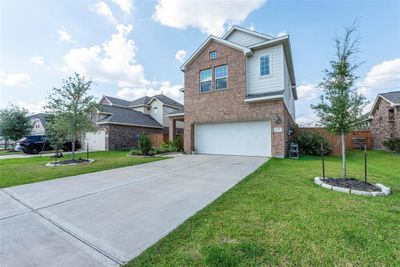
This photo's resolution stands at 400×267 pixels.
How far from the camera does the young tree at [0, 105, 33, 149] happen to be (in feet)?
64.5

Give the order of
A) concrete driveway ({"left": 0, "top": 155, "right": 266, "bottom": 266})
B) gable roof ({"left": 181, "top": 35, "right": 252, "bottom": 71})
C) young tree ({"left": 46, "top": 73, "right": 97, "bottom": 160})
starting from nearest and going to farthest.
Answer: concrete driveway ({"left": 0, "top": 155, "right": 266, "bottom": 266}) → young tree ({"left": 46, "top": 73, "right": 97, "bottom": 160}) → gable roof ({"left": 181, "top": 35, "right": 252, "bottom": 71})

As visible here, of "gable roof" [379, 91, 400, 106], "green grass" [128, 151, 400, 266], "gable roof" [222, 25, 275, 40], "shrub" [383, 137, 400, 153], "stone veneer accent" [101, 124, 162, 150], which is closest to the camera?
"green grass" [128, 151, 400, 266]

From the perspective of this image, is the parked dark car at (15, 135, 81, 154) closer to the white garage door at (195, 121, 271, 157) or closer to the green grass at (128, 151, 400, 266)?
the white garage door at (195, 121, 271, 157)

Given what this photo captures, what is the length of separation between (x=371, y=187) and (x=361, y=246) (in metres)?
3.21

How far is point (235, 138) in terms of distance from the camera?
12.3 metres

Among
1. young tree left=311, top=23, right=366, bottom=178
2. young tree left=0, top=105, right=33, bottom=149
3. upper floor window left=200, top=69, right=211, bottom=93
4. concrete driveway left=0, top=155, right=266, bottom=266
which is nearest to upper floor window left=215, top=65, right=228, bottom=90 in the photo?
upper floor window left=200, top=69, right=211, bottom=93

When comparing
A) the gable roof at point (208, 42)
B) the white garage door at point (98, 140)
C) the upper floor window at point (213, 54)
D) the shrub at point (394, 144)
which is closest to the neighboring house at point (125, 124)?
the white garage door at point (98, 140)

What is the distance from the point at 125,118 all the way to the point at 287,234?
818 inches

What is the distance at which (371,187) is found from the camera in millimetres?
4578

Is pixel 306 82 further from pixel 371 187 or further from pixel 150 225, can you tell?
pixel 150 225

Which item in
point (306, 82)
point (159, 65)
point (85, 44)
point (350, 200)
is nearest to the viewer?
point (350, 200)

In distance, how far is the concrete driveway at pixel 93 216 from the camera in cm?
230

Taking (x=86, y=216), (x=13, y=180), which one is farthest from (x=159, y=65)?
(x=86, y=216)

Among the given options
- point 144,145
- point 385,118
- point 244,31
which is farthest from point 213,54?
point 385,118
